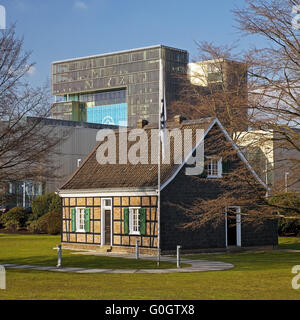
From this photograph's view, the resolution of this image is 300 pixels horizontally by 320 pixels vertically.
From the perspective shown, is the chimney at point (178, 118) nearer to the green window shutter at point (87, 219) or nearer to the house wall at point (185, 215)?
the house wall at point (185, 215)

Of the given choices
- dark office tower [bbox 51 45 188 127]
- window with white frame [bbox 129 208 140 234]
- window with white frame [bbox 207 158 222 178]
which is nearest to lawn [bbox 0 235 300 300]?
window with white frame [bbox 129 208 140 234]

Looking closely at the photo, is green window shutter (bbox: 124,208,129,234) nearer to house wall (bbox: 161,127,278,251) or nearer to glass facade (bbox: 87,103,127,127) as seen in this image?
house wall (bbox: 161,127,278,251)

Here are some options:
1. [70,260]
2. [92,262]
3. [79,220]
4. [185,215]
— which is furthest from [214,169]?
[70,260]

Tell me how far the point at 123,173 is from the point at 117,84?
10164 centimetres

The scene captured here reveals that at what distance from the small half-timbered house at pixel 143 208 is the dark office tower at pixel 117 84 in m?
84.9

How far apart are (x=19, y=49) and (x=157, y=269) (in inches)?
377

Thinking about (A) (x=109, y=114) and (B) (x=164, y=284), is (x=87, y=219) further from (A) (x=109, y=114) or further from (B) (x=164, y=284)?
(A) (x=109, y=114)

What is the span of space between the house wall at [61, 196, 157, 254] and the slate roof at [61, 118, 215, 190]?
0.71 meters

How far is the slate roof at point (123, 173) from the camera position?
A: 106 feet

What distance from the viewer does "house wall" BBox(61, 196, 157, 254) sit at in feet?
104

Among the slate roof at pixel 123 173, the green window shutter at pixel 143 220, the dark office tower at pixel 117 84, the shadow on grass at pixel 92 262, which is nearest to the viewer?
the shadow on grass at pixel 92 262

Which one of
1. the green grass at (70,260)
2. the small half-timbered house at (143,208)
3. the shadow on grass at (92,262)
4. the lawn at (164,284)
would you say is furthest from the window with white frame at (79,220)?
the lawn at (164,284)

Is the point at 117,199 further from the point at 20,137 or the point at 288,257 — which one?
the point at 20,137

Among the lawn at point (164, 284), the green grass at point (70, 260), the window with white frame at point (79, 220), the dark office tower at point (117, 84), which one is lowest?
the green grass at point (70, 260)
